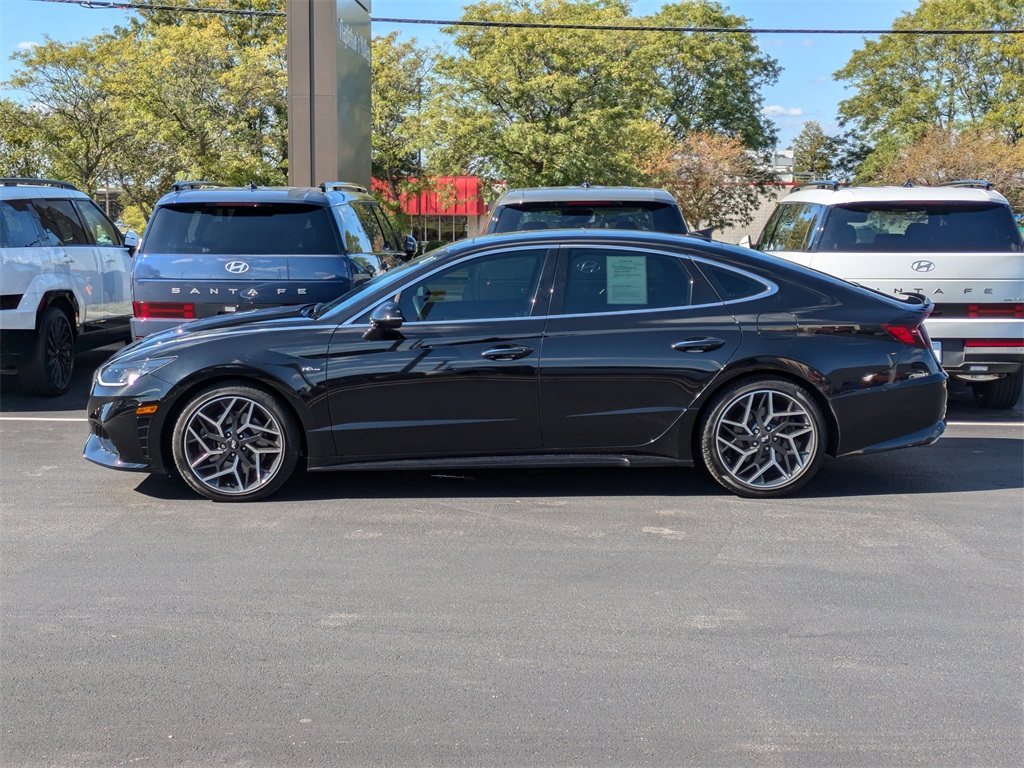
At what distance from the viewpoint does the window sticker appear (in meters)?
6.75

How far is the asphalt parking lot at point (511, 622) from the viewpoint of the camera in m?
3.76

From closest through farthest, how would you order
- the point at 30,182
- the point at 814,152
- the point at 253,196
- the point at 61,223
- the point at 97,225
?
the point at 253,196 → the point at 30,182 → the point at 61,223 → the point at 97,225 → the point at 814,152

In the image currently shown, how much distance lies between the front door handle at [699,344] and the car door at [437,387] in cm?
80

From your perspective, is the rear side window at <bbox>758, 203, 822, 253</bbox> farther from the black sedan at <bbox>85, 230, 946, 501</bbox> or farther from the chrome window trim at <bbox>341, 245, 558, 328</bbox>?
the chrome window trim at <bbox>341, 245, 558, 328</bbox>

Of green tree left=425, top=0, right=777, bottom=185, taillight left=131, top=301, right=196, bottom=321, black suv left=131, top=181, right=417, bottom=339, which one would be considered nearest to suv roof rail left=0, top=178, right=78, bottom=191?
black suv left=131, top=181, right=417, bottom=339

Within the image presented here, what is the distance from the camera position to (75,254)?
1109 centimetres

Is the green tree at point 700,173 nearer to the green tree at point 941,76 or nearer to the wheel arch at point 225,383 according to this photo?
the green tree at point 941,76

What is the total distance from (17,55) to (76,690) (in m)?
27.2

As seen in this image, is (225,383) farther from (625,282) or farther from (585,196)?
(585,196)

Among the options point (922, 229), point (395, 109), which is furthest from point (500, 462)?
point (395, 109)

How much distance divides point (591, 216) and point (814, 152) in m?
77.0

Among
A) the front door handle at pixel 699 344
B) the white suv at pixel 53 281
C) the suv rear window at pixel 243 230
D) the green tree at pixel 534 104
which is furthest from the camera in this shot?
the green tree at pixel 534 104

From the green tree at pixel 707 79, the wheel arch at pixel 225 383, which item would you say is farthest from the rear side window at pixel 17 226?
the green tree at pixel 707 79

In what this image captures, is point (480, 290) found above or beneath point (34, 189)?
beneath
